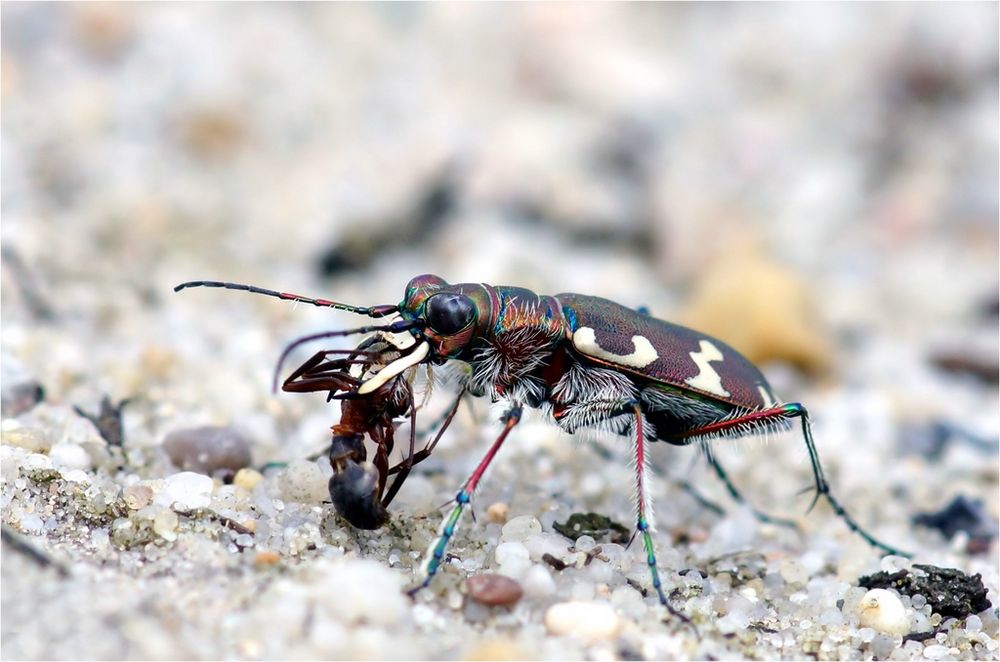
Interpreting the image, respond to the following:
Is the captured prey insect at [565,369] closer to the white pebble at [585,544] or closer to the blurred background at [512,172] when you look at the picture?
the white pebble at [585,544]

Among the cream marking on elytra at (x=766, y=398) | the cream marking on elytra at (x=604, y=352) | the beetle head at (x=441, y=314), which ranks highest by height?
the cream marking on elytra at (x=766, y=398)

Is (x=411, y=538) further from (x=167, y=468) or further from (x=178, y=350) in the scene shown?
(x=178, y=350)

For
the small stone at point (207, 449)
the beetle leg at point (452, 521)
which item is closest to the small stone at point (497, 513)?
the beetle leg at point (452, 521)

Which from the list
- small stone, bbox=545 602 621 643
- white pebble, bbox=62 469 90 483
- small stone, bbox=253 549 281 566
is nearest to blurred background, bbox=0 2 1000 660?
white pebble, bbox=62 469 90 483

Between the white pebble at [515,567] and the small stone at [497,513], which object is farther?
the small stone at [497,513]

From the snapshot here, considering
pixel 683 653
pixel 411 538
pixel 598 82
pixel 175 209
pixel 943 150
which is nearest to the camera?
pixel 683 653

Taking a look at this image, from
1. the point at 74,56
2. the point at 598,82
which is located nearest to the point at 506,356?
the point at 598,82

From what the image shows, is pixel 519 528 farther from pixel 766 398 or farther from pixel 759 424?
pixel 766 398

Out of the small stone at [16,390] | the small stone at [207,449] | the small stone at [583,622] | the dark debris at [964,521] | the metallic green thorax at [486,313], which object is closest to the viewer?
the small stone at [583,622]
